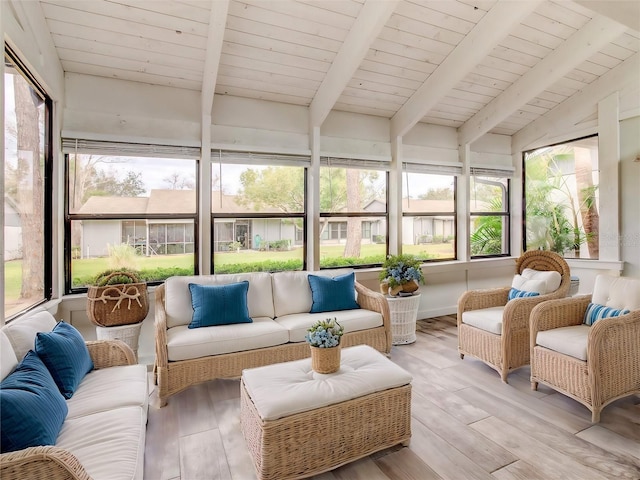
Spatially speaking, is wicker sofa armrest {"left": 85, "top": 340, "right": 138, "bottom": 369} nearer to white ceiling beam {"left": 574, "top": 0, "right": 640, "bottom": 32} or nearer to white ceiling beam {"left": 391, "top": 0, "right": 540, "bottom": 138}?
white ceiling beam {"left": 574, "top": 0, "right": 640, "bottom": 32}

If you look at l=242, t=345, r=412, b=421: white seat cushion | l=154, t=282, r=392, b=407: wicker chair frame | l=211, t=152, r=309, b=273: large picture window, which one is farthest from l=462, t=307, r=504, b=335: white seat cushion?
l=211, t=152, r=309, b=273: large picture window

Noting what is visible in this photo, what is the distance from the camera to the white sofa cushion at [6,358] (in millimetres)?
1528

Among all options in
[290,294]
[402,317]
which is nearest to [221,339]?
[290,294]

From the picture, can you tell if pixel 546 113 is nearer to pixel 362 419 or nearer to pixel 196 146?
pixel 196 146

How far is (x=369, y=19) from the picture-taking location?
2896mm

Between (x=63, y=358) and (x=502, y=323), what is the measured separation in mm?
3112

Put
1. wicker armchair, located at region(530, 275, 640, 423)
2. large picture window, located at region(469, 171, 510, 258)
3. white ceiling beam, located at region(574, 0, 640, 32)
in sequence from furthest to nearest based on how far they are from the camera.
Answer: large picture window, located at region(469, 171, 510, 258) < wicker armchair, located at region(530, 275, 640, 423) < white ceiling beam, located at region(574, 0, 640, 32)

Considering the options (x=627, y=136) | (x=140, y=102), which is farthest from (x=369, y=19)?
(x=627, y=136)

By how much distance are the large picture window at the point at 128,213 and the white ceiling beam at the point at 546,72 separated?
149 inches

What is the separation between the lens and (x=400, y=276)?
152 inches

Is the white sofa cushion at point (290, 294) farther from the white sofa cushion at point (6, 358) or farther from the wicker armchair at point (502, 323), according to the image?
the white sofa cushion at point (6, 358)

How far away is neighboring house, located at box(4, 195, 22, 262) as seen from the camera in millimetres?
2195

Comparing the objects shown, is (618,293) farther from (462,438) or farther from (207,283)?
(207,283)

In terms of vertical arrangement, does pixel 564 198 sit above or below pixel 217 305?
above
